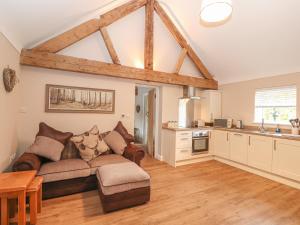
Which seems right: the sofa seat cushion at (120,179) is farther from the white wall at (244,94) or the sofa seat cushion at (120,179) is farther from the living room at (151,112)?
the white wall at (244,94)

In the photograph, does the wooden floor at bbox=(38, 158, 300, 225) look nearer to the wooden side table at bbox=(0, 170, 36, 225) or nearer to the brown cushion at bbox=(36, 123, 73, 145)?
the wooden side table at bbox=(0, 170, 36, 225)

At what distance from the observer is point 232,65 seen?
14.5 ft

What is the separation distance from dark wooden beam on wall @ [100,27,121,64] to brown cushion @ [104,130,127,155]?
64.4 inches

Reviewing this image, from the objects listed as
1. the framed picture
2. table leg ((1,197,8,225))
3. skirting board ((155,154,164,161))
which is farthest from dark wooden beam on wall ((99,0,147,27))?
skirting board ((155,154,164,161))

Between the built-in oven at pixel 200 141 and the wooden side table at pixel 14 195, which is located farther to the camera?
the built-in oven at pixel 200 141

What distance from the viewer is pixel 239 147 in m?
4.06

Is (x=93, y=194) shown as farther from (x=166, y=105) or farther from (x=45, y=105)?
(x=166, y=105)

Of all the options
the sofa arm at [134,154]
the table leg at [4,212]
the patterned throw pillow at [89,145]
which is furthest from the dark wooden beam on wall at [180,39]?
the table leg at [4,212]

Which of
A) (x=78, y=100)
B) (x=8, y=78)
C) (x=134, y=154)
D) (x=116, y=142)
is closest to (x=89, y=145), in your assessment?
(x=116, y=142)

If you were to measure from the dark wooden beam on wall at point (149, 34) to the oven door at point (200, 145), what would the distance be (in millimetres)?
2302

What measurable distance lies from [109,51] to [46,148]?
2254mm

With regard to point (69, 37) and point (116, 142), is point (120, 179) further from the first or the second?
point (69, 37)

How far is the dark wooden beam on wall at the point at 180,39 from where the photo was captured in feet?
12.7

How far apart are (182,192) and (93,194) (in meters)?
1.48
